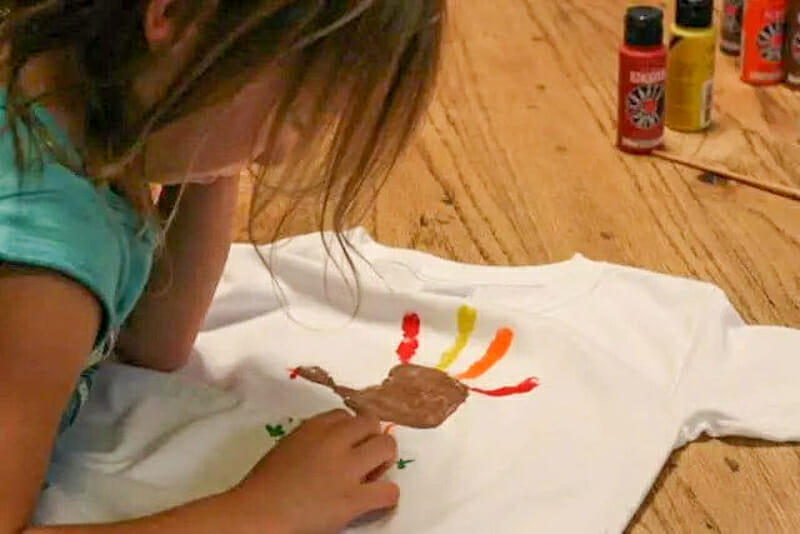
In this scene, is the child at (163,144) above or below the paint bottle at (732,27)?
above

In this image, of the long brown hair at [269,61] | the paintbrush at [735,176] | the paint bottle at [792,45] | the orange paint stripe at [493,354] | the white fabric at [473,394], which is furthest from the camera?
the paint bottle at [792,45]

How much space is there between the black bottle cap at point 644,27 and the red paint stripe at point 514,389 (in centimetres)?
33

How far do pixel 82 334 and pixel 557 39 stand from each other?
70 cm

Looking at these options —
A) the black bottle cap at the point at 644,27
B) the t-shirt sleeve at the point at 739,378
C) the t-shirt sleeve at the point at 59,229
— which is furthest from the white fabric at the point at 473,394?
the black bottle cap at the point at 644,27

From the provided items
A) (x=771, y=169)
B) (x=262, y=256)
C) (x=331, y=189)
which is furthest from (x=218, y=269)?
(x=771, y=169)

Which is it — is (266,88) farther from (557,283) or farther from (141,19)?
(557,283)

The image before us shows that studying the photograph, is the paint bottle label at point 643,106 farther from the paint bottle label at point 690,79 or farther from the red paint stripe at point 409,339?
the red paint stripe at point 409,339

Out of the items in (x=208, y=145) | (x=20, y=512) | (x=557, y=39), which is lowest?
(x=557, y=39)

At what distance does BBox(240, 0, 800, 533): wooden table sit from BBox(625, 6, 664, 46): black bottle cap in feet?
Result: 0.28

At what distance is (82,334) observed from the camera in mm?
607

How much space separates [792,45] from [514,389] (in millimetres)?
486

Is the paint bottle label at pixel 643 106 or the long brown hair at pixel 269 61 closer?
the long brown hair at pixel 269 61

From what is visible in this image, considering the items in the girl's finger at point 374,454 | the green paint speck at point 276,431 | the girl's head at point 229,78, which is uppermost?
the girl's head at point 229,78

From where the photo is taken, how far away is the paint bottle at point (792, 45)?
108 cm
